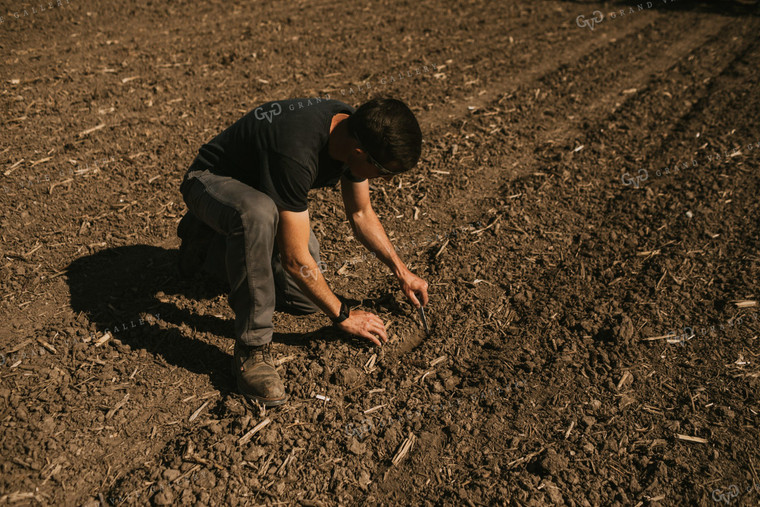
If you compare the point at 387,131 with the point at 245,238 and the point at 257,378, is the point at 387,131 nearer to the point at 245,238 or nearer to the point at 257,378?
the point at 245,238

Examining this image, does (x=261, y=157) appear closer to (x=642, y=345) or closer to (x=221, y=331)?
(x=221, y=331)

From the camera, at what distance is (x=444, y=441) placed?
9.43 feet

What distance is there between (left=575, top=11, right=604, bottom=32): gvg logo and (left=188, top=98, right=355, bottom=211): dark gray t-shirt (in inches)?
311

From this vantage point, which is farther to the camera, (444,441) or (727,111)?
(727,111)

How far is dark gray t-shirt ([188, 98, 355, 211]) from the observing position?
2691 mm

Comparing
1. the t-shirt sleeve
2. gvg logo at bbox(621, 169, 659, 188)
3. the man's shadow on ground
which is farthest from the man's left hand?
gvg logo at bbox(621, 169, 659, 188)

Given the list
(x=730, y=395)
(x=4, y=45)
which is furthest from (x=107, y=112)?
(x=730, y=395)

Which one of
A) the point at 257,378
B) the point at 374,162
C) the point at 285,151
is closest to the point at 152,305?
the point at 257,378

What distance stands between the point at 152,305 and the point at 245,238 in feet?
4.00

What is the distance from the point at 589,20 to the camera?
9461 millimetres

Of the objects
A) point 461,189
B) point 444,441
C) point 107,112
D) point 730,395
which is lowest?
point 730,395

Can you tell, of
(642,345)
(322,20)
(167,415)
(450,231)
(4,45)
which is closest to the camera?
(167,415)

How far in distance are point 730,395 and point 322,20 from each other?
7.60 meters

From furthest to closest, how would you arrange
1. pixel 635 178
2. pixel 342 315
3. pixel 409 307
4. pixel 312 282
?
1. pixel 635 178
2. pixel 409 307
3. pixel 342 315
4. pixel 312 282
